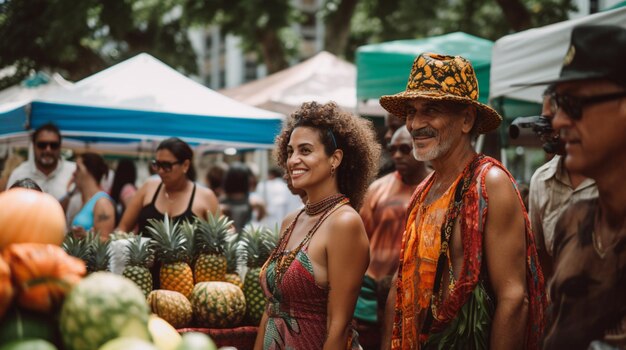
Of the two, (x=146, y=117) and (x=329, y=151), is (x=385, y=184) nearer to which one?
(x=329, y=151)

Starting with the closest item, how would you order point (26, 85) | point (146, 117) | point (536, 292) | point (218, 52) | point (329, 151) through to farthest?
point (536, 292), point (329, 151), point (146, 117), point (26, 85), point (218, 52)

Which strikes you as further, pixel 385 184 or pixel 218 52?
pixel 218 52

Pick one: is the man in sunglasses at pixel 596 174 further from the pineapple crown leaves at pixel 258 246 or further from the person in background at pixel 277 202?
the person in background at pixel 277 202

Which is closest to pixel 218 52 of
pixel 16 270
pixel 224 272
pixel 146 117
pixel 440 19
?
pixel 440 19

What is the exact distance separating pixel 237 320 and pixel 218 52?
136 ft

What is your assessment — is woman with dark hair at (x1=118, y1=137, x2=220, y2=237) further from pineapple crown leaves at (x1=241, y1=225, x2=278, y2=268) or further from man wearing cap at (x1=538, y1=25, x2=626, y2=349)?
man wearing cap at (x1=538, y1=25, x2=626, y2=349)

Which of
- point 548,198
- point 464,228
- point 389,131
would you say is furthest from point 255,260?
point 389,131

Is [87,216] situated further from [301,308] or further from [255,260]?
[301,308]

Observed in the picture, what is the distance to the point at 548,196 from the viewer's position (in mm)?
4070

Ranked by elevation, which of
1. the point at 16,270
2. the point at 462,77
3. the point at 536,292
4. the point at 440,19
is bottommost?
the point at 536,292

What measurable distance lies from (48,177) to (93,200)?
34.3 inches

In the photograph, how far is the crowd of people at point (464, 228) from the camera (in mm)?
1975

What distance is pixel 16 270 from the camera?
1.77m

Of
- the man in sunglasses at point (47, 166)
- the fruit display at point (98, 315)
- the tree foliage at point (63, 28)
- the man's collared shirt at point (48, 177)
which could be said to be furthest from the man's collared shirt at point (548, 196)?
the tree foliage at point (63, 28)
